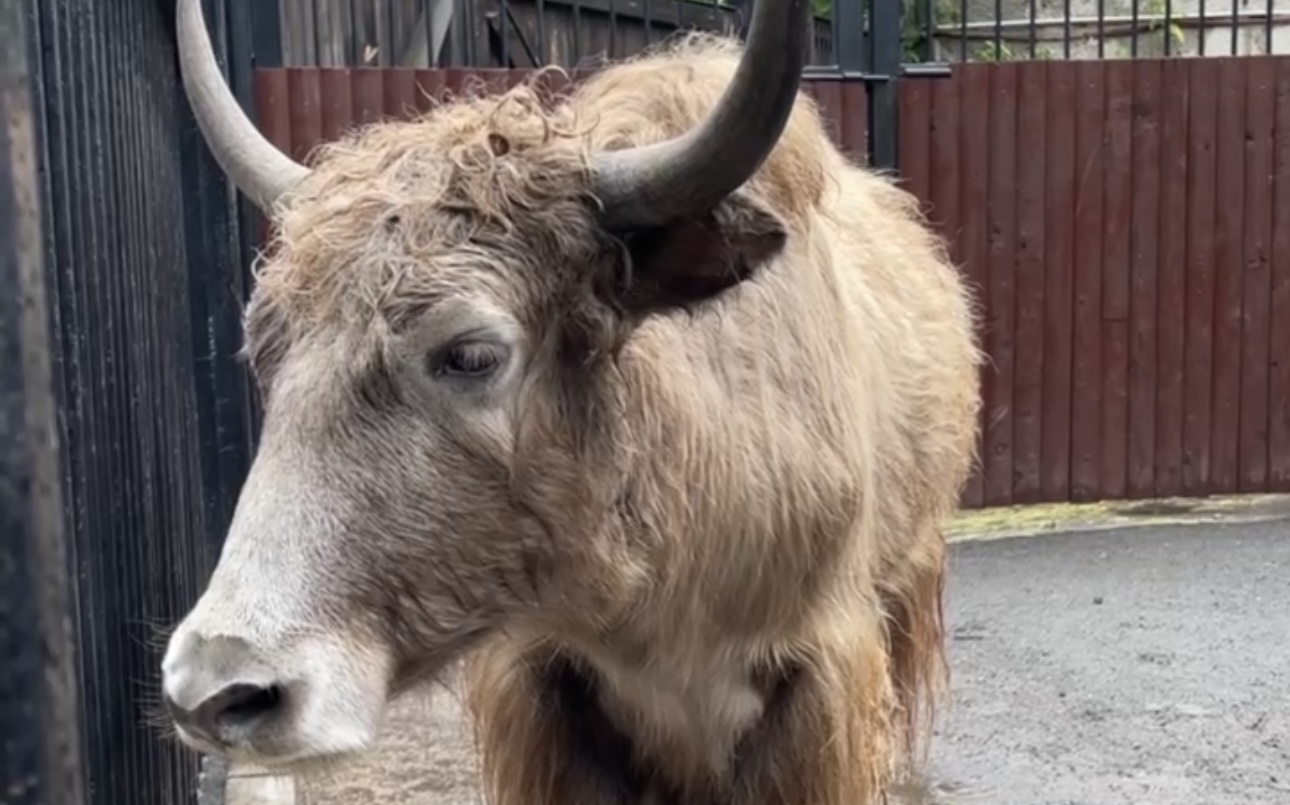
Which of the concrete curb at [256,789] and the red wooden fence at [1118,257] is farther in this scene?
the red wooden fence at [1118,257]

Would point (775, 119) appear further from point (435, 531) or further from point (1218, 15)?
point (1218, 15)

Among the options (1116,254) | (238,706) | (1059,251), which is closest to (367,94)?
(1059,251)

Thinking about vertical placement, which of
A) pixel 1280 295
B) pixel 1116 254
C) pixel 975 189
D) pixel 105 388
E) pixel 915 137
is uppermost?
pixel 915 137

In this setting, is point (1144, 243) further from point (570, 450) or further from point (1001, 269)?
point (570, 450)

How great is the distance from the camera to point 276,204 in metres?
3.30

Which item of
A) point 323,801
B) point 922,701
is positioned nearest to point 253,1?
point 323,801

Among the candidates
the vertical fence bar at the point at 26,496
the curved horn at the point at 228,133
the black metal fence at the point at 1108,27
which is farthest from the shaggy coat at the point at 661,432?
the black metal fence at the point at 1108,27

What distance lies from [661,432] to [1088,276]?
5708 mm

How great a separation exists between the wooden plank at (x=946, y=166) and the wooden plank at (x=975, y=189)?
0.02 meters

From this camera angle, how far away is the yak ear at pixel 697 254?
2.89 meters

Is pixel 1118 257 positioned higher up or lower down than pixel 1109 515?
higher up

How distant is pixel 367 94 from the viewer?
7504 millimetres

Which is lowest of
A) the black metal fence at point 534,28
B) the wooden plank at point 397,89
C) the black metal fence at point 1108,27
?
the wooden plank at point 397,89

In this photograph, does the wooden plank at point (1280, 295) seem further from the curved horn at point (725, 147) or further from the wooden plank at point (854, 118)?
the curved horn at point (725, 147)
